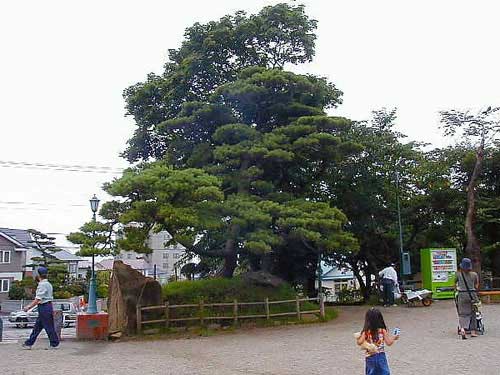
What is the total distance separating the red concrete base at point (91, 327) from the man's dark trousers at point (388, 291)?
10.7 meters

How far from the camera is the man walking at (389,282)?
2105cm

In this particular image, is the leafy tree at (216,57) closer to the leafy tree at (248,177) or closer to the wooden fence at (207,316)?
the leafy tree at (248,177)

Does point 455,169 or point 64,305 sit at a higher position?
point 455,169

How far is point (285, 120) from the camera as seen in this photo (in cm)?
2028

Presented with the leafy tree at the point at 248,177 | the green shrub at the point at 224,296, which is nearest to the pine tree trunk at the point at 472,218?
the leafy tree at the point at 248,177

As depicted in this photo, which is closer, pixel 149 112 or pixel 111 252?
pixel 111 252

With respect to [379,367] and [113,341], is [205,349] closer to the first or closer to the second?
[113,341]

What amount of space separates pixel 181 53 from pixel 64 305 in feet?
54.3

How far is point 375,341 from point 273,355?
5.15 meters

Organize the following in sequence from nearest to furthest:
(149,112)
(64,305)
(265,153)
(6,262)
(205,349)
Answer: (205,349) → (265,153) → (149,112) → (64,305) → (6,262)

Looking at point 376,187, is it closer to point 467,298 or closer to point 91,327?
point 467,298

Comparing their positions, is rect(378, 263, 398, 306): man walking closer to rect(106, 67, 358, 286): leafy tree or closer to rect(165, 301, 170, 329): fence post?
rect(106, 67, 358, 286): leafy tree

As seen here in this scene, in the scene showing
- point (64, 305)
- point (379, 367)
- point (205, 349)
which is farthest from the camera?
point (64, 305)

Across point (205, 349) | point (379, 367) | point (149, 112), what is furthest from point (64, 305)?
point (379, 367)
